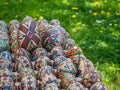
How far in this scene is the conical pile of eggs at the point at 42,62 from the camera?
252 centimetres

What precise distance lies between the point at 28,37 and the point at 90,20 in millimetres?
3667

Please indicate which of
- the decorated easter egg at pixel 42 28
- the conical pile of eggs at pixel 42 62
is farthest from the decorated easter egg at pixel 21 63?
the decorated easter egg at pixel 42 28

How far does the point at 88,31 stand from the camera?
6219 millimetres

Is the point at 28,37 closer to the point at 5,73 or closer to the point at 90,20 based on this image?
the point at 5,73

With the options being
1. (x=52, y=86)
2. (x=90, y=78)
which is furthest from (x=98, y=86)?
(x=52, y=86)

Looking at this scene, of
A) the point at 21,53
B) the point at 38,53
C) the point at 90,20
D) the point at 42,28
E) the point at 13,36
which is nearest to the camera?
the point at 21,53

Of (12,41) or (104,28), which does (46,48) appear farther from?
(104,28)

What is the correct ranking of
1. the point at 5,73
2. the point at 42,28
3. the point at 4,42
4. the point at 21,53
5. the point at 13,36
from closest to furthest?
1. the point at 5,73
2. the point at 21,53
3. the point at 4,42
4. the point at 13,36
5. the point at 42,28

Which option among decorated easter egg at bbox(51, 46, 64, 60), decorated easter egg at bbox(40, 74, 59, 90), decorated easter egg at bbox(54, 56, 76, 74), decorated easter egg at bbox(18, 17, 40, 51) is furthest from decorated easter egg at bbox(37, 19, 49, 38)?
decorated easter egg at bbox(40, 74, 59, 90)

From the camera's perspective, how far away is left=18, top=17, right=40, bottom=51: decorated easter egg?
303 cm

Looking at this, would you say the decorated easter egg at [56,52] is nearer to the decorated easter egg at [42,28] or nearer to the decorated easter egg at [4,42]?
the decorated easter egg at [42,28]

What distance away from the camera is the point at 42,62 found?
2.78 metres

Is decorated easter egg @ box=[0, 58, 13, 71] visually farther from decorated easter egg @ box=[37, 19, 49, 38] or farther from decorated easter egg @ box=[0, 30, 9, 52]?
decorated easter egg @ box=[37, 19, 49, 38]

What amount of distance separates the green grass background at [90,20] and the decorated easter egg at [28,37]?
6.47 ft
